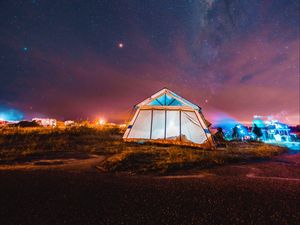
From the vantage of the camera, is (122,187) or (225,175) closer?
(122,187)

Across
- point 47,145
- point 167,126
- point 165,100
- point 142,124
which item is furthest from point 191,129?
point 47,145

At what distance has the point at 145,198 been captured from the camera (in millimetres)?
2729

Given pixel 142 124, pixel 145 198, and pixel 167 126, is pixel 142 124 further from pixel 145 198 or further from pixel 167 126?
pixel 145 198

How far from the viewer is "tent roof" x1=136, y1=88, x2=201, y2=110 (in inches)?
400

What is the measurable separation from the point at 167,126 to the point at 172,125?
0.32 m

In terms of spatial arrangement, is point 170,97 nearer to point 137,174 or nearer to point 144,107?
point 144,107

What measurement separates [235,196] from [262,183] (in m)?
1.17

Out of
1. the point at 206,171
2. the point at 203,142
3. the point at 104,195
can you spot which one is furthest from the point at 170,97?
the point at 104,195

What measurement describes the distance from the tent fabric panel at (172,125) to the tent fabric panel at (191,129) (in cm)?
30

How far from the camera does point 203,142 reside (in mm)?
9422

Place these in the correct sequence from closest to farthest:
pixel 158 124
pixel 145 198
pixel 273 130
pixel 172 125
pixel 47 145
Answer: pixel 145 198 → pixel 47 145 → pixel 172 125 → pixel 158 124 → pixel 273 130

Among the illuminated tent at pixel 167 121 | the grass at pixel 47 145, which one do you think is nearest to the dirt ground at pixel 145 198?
the grass at pixel 47 145

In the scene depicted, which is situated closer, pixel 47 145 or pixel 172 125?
pixel 47 145

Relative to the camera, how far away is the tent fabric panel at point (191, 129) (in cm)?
972
